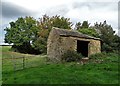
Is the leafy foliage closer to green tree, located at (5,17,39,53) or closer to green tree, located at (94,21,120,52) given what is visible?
green tree, located at (5,17,39,53)

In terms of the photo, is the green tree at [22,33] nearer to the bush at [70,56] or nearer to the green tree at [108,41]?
the green tree at [108,41]

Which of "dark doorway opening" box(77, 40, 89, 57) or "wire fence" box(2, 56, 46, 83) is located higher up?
"dark doorway opening" box(77, 40, 89, 57)

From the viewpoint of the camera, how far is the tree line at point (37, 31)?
5542cm

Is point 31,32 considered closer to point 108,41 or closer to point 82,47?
point 108,41

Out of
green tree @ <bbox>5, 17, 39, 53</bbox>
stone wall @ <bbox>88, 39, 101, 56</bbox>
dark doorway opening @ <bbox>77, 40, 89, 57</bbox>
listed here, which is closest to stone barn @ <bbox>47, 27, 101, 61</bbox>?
stone wall @ <bbox>88, 39, 101, 56</bbox>

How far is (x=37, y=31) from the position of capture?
68.0 m

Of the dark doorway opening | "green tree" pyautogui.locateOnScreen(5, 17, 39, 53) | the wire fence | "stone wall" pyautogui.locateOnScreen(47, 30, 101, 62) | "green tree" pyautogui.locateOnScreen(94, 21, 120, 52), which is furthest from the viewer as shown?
"green tree" pyautogui.locateOnScreen(5, 17, 39, 53)

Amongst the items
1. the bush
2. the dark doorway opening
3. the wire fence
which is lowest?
the wire fence

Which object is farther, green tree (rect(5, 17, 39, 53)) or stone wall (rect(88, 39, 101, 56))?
green tree (rect(5, 17, 39, 53))

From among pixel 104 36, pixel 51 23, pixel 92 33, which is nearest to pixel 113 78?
pixel 104 36

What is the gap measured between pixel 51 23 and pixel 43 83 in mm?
45908

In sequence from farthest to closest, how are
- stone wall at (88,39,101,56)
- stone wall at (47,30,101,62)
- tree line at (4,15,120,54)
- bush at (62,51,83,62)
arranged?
tree line at (4,15,120,54) < stone wall at (88,39,101,56) < stone wall at (47,30,101,62) < bush at (62,51,83,62)

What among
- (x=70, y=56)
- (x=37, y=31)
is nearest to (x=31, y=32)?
(x=37, y=31)

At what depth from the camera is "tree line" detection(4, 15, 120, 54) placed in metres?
55.4
